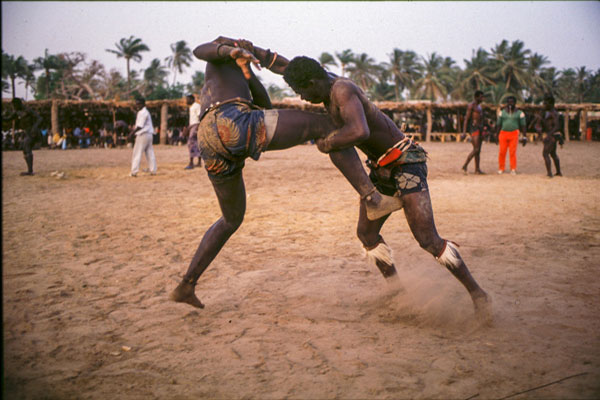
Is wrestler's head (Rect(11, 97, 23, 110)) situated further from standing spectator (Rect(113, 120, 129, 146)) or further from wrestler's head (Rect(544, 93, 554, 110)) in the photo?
standing spectator (Rect(113, 120, 129, 146))

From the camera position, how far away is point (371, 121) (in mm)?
2922

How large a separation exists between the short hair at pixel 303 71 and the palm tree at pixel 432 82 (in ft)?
177

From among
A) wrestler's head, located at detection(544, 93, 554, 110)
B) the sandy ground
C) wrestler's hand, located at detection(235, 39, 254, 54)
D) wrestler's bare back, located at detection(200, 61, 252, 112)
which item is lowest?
the sandy ground

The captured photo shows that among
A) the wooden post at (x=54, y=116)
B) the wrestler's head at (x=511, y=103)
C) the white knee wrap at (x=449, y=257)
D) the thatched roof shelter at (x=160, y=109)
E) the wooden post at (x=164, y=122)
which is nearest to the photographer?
the white knee wrap at (x=449, y=257)

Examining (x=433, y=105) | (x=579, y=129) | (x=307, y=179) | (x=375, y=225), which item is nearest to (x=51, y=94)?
(x=433, y=105)

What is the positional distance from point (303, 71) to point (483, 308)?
1878 millimetres

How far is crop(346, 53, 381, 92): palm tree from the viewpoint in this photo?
57062mm

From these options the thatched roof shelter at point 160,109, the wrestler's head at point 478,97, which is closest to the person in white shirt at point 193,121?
the wrestler's head at point 478,97

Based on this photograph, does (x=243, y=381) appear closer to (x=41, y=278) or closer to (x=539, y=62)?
(x=41, y=278)

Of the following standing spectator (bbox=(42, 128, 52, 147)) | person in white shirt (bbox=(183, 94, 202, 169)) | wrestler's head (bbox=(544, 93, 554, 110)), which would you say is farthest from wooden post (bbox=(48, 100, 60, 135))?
wrestler's head (bbox=(544, 93, 554, 110))

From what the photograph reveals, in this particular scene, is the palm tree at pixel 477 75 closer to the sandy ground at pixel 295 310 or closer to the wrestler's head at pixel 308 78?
the sandy ground at pixel 295 310

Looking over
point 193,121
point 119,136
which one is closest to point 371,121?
point 193,121

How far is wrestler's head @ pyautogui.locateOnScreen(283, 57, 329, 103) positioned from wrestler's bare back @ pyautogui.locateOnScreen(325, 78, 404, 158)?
3.0 inches

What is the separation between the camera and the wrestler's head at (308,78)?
265cm
